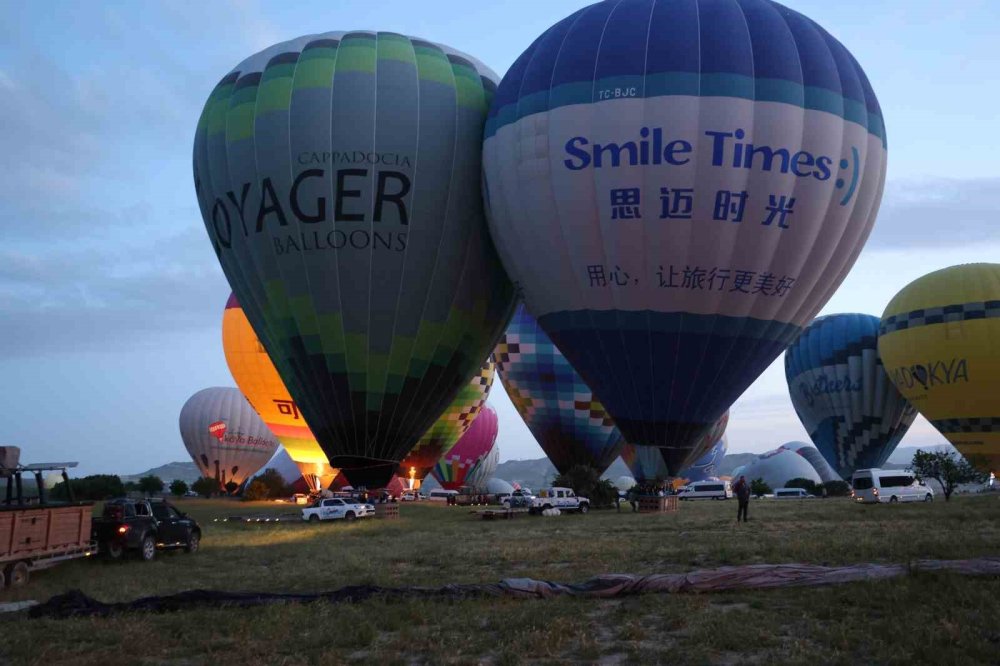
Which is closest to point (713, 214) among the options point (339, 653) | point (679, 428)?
point (679, 428)

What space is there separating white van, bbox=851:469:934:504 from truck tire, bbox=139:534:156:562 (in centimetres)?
3001

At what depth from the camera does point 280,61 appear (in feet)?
96.1

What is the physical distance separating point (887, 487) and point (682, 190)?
20.7m

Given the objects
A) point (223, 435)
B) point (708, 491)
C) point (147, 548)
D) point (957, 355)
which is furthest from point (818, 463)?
point (147, 548)

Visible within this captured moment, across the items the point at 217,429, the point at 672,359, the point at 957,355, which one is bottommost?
the point at 672,359

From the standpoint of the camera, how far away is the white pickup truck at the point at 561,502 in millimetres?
34438

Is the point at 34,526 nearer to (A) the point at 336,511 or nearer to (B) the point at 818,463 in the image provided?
(A) the point at 336,511

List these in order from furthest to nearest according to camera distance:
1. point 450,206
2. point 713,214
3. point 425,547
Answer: point 450,206, point 713,214, point 425,547

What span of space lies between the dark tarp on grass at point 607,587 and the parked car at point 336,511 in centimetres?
2171

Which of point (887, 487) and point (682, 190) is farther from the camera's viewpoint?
point (887, 487)

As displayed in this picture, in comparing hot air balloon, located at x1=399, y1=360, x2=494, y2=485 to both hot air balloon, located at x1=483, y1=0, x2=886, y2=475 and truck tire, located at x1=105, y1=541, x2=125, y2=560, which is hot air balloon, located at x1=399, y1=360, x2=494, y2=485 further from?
truck tire, located at x1=105, y1=541, x2=125, y2=560

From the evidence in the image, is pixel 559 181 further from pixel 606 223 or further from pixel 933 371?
pixel 933 371

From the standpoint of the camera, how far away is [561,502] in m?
35.0

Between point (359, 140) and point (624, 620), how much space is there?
21904mm
